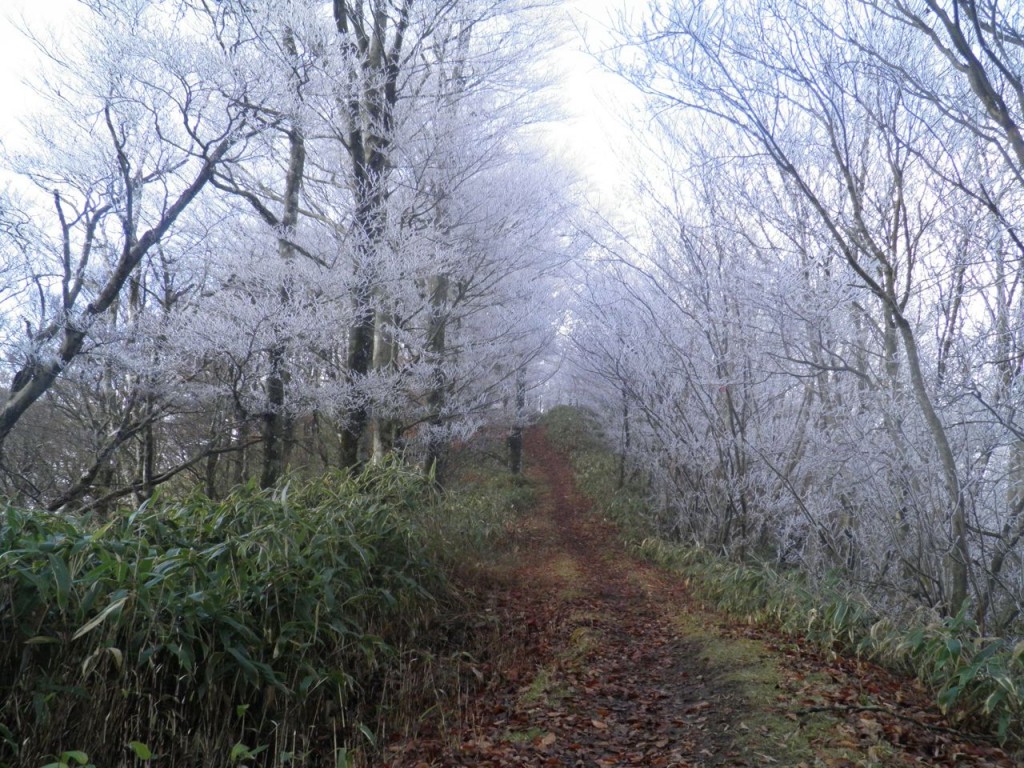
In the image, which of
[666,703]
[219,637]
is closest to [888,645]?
[666,703]

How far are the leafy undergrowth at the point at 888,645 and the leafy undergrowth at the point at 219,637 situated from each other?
226 centimetres

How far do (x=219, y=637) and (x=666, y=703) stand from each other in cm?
250

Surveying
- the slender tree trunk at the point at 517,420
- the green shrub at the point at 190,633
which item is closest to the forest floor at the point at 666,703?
the green shrub at the point at 190,633

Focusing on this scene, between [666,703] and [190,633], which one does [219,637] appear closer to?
[190,633]

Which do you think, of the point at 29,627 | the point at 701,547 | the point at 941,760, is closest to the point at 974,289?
the point at 941,760

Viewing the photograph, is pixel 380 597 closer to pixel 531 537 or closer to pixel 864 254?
pixel 864 254

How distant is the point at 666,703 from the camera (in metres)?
4.11

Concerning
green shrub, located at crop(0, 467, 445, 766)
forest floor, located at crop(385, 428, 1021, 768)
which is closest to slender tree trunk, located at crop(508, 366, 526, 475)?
forest floor, located at crop(385, 428, 1021, 768)

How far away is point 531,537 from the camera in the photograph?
33.6 ft

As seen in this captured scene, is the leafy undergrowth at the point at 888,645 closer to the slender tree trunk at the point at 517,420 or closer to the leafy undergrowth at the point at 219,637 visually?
the leafy undergrowth at the point at 219,637

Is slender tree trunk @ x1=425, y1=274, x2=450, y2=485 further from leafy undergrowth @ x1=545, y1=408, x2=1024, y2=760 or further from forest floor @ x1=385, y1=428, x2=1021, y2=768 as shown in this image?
leafy undergrowth @ x1=545, y1=408, x2=1024, y2=760

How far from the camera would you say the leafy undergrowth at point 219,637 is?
9.53 ft

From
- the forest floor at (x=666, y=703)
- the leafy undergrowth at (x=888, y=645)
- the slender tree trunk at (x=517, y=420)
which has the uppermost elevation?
the slender tree trunk at (x=517, y=420)

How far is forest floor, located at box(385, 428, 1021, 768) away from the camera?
10.6ft
